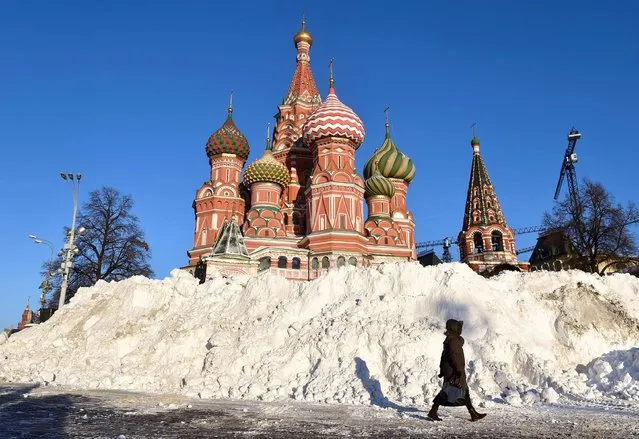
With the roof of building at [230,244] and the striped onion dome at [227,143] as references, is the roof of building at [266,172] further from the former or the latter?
the roof of building at [230,244]

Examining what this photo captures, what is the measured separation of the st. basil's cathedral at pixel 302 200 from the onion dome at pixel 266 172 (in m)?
0.07

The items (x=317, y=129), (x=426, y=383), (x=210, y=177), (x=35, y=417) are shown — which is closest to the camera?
(x=35, y=417)

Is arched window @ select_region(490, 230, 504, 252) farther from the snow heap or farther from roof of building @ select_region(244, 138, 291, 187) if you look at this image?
the snow heap

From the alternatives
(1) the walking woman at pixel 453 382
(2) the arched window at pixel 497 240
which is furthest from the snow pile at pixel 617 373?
(2) the arched window at pixel 497 240

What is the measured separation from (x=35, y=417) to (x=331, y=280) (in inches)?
313

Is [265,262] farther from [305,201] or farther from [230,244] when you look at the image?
[305,201]

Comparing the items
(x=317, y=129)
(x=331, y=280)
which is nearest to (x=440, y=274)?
(x=331, y=280)

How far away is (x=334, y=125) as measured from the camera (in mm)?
31906

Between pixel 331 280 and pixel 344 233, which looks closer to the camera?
pixel 331 280

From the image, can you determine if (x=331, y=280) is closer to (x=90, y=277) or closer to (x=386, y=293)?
(x=386, y=293)

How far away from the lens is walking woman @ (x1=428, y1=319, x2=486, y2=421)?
6.11 m

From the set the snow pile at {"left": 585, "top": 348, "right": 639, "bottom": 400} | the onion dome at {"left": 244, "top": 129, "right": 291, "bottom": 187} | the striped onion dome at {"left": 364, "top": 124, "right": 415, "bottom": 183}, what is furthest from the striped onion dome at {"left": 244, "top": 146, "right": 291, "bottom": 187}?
the snow pile at {"left": 585, "top": 348, "right": 639, "bottom": 400}

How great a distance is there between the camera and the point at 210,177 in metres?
35.2

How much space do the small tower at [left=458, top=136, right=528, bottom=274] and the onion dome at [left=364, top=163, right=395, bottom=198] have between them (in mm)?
13640
